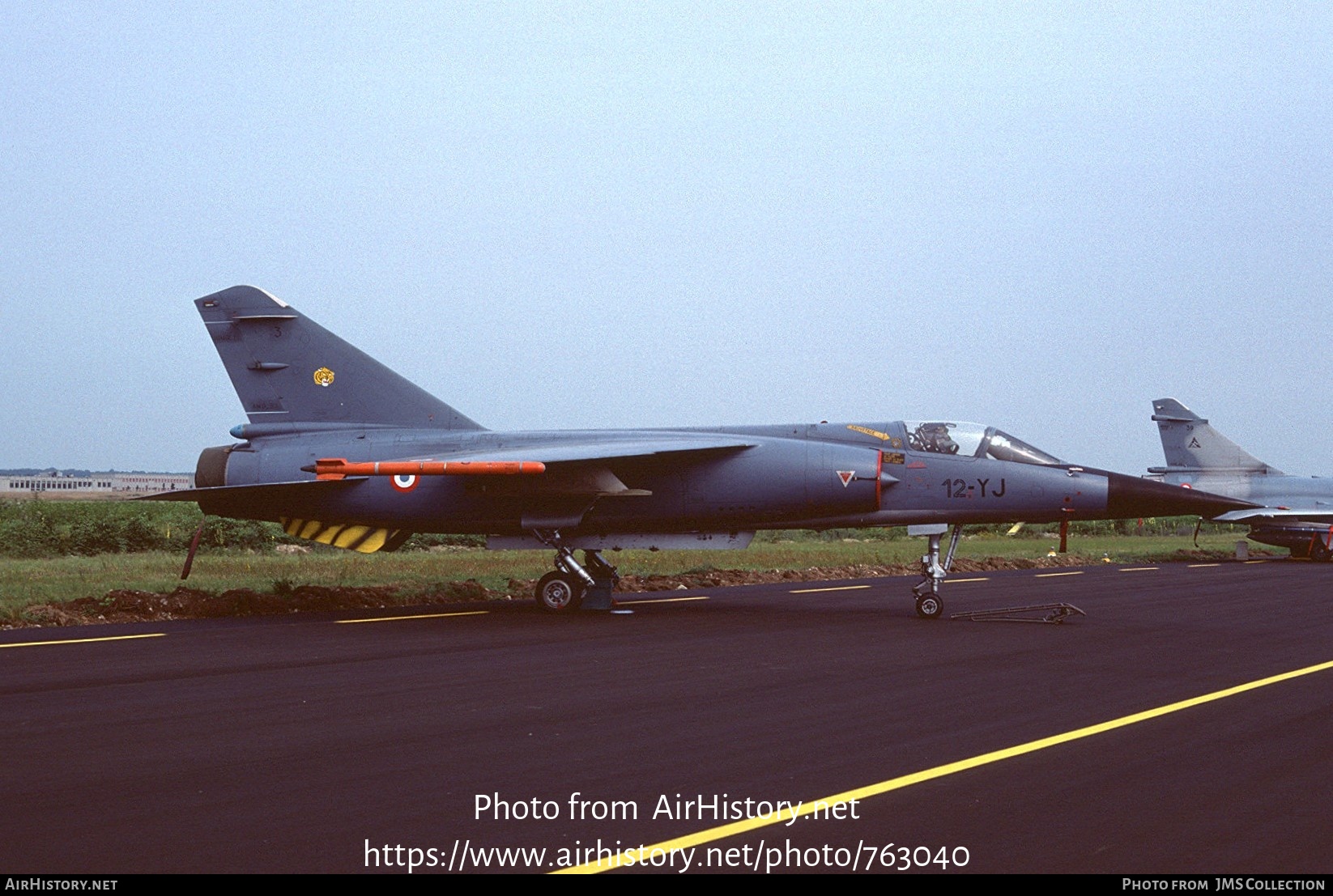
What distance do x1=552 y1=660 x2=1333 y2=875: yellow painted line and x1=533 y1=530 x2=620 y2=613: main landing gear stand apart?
30.4 feet

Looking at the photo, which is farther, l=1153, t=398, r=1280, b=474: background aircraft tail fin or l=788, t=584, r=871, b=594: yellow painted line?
l=1153, t=398, r=1280, b=474: background aircraft tail fin

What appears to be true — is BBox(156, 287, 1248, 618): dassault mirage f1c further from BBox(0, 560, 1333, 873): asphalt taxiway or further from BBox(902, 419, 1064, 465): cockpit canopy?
BBox(0, 560, 1333, 873): asphalt taxiway

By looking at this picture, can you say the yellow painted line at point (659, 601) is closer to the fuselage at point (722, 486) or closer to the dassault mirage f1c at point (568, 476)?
the dassault mirage f1c at point (568, 476)

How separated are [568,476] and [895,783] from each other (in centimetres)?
1110

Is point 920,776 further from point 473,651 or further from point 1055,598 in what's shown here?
point 1055,598

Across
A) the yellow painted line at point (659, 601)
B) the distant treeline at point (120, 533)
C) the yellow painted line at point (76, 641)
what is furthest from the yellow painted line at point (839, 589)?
the yellow painted line at point (76, 641)

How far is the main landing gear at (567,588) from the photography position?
17.2 m

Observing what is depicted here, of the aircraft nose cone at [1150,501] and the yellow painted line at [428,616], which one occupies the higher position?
the aircraft nose cone at [1150,501]

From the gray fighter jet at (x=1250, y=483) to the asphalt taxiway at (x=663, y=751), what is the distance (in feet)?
78.8

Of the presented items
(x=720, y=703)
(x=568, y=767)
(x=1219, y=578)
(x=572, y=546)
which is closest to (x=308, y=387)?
(x=572, y=546)

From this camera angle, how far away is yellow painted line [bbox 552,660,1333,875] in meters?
5.00

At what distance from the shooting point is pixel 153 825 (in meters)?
5.45

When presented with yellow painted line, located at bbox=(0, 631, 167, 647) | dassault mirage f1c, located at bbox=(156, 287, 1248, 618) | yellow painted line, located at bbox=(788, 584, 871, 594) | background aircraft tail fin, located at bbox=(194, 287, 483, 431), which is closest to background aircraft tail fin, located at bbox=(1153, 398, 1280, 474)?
yellow painted line, located at bbox=(788, 584, 871, 594)

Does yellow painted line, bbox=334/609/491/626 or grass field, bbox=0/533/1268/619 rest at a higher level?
yellow painted line, bbox=334/609/491/626
